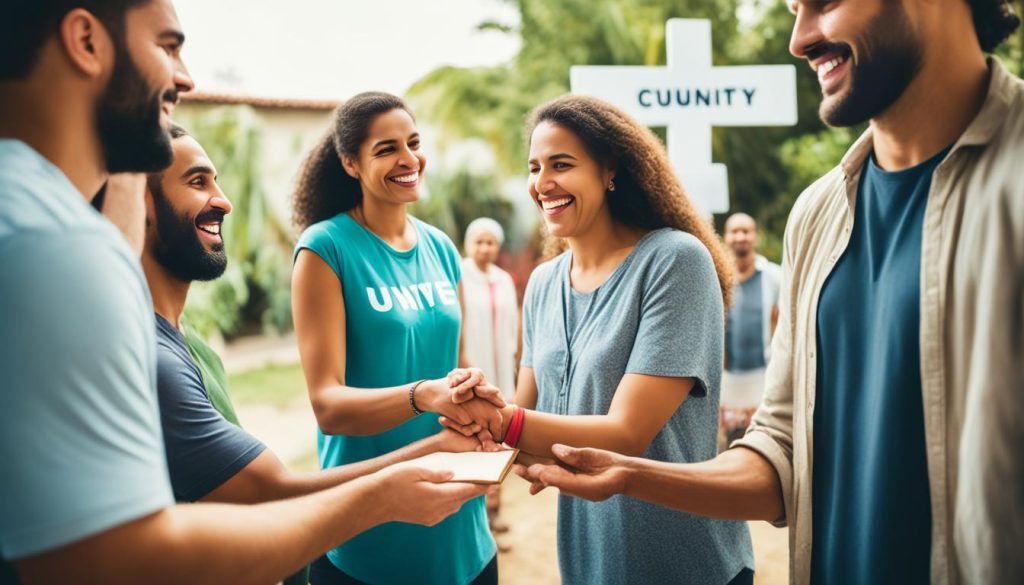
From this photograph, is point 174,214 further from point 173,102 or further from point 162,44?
point 162,44

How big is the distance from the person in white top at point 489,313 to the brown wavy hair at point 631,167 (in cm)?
349

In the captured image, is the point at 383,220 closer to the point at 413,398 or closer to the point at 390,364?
the point at 390,364

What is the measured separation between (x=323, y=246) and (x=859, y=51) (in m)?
1.58

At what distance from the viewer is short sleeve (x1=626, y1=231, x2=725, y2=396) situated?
1799 millimetres

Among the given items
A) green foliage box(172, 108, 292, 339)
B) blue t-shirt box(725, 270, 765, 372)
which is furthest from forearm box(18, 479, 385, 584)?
green foliage box(172, 108, 292, 339)

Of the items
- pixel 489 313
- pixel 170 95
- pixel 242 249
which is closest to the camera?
A: pixel 170 95

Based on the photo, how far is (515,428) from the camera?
1978 millimetres

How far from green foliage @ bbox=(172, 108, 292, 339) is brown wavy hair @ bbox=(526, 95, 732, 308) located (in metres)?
9.57

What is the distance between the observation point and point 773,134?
12219 mm

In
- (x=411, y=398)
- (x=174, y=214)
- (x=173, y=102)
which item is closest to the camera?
(x=173, y=102)

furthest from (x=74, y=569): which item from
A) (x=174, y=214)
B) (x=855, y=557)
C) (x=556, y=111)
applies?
(x=556, y=111)

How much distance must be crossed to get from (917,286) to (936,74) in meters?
0.41

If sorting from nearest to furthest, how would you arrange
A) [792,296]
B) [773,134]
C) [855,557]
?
[855,557]
[792,296]
[773,134]

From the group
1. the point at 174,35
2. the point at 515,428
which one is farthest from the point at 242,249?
the point at 174,35
